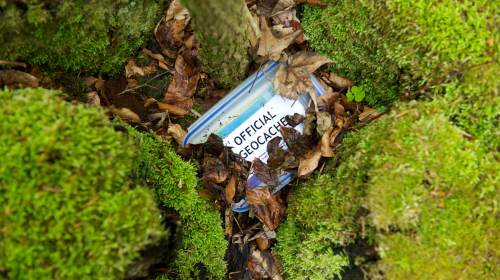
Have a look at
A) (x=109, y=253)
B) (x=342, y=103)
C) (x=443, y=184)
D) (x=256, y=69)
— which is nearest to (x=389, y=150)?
(x=443, y=184)

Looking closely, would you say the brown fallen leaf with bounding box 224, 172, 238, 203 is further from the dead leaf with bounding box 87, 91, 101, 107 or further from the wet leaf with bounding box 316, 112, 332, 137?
the dead leaf with bounding box 87, 91, 101, 107

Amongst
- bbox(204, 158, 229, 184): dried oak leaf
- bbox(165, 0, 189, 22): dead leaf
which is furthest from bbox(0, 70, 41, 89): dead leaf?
bbox(204, 158, 229, 184): dried oak leaf

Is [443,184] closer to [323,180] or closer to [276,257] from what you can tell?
[323,180]

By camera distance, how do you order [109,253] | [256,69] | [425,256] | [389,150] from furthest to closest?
[256,69], [389,150], [425,256], [109,253]

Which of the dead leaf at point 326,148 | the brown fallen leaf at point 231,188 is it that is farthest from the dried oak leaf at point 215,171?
the dead leaf at point 326,148

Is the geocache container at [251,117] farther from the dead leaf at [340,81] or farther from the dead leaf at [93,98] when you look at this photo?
the dead leaf at [93,98]

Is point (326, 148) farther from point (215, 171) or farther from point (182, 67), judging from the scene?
point (182, 67)
